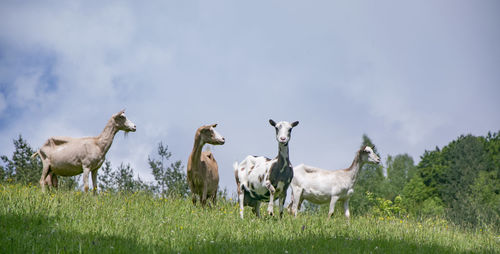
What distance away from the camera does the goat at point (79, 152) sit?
13594 mm

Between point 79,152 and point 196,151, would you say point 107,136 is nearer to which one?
point 79,152

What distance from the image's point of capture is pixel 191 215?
35.5ft

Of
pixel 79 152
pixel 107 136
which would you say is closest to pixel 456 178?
pixel 107 136

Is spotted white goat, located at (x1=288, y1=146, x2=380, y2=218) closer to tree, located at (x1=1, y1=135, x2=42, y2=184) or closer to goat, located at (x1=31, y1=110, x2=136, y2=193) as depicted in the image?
goat, located at (x1=31, y1=110, x2=136, y2=193)

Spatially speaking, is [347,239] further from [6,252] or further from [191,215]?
[6,252]

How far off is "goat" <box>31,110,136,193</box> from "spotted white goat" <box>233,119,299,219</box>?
4857mm

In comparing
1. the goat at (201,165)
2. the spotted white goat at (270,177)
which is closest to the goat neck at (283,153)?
the spotted white goat at (270,177)

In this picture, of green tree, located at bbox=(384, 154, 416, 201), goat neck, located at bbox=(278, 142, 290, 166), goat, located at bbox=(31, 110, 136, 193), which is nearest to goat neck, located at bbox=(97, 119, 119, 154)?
goat, located at bbox=(31, 110, 136, 193)

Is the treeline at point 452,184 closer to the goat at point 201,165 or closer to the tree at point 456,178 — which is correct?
the tree at point 456,178

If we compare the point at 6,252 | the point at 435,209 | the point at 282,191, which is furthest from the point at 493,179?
the point at 6,252

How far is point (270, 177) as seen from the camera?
1045 cm

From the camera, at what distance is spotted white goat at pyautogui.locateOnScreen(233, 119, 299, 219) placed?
34.2 ft

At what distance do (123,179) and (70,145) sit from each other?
8.12m

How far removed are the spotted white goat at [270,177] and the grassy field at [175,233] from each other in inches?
23.5
